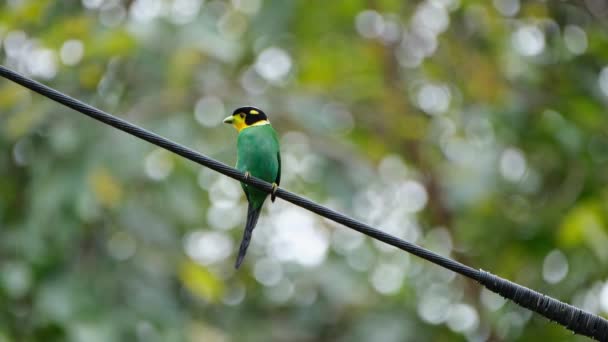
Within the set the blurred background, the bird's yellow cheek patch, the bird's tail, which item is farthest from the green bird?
the blurred background

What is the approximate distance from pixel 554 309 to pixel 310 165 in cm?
557

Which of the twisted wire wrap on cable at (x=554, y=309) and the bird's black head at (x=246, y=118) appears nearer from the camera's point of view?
the twisted wire wrap on cable at (x=554, y=309)

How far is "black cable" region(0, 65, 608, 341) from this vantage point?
3.00 metres

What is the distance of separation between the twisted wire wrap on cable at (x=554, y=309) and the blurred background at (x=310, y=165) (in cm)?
282

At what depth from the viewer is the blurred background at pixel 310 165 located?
6.30 m

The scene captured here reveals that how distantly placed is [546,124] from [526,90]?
3.42 feet

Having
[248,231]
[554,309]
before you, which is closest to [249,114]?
[248,231]

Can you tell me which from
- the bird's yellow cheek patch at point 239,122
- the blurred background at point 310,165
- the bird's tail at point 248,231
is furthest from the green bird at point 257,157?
the blurred background at point 310,165

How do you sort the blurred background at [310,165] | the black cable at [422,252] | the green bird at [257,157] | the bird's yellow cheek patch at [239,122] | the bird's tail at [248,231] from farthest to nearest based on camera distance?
the blurred background at [310,165]
the bird's yellow cheek patch at [239,122]
the green bird at [257,157]
the bird's tail at [248,231]
the black cable at [422,252]

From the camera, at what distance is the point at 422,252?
3.01 m

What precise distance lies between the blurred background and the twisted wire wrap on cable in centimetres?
282

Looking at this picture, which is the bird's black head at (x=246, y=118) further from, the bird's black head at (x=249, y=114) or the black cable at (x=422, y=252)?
the black cable at (x=422, y=252)

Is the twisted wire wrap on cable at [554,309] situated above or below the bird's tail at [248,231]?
above

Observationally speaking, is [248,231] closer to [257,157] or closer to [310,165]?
[257,157]
